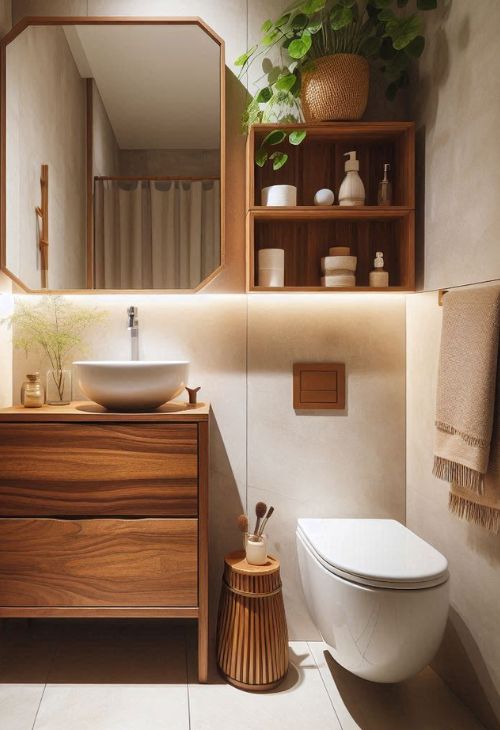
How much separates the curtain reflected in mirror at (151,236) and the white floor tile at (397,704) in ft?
4.50

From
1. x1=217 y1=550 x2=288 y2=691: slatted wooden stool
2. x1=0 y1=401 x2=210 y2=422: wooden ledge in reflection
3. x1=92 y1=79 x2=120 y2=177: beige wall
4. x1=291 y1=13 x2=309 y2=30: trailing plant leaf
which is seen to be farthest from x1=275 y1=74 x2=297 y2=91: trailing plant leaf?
x1=217 y1=550 x2=288 y2=691: slatted wooden stool

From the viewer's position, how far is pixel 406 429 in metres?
1.89

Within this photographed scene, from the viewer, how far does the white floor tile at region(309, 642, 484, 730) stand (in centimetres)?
141

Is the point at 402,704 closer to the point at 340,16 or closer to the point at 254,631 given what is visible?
the point at 254,631

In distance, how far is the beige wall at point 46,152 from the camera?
71.2 inches

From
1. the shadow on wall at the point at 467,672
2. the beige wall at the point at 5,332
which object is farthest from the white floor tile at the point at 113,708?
the beige wall at the point at 5,332

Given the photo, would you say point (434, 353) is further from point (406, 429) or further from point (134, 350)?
point (134, 350)

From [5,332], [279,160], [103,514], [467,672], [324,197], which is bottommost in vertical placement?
[467,672]

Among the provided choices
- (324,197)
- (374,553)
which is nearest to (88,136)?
(324,197)

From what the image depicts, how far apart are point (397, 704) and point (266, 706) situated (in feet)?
1.23

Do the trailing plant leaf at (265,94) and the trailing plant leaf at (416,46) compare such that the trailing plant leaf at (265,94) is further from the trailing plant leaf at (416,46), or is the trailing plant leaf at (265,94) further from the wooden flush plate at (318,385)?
the wooden flush plate at (318,385)

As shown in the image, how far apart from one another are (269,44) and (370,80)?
1.32ft

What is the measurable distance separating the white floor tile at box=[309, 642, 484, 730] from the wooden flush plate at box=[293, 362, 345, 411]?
2.84 feet

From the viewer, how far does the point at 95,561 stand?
154 cm
